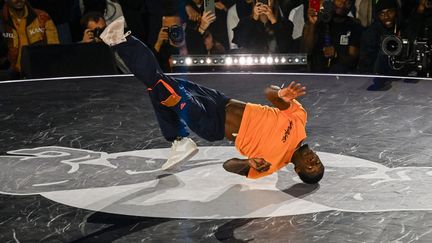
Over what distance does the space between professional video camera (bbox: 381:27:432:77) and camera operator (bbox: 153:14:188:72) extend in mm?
1966

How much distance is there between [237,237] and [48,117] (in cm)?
268

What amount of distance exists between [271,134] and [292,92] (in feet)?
0.90

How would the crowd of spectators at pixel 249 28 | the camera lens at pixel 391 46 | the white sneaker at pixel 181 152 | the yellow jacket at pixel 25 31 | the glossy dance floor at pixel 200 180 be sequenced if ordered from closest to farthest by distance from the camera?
1. the glossy dance floor at pixel 200 180
2. the white sneaker at pixel 181 152
3. the camera lens at pixel 391 46
4. the crowd of spectators at pixel 249 28
5. the yellow jacket at pixel 25 31

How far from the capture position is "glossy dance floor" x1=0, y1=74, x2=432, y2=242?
315cm

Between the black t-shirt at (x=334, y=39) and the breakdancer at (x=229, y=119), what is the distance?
3383mm

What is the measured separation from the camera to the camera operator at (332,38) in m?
7.28

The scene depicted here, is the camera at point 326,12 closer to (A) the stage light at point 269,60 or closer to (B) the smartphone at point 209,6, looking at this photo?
(A) the stage light at point 269,60

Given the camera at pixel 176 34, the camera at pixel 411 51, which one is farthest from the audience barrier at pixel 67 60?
the camera at pixel 411 51

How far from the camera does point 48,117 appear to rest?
211 inches

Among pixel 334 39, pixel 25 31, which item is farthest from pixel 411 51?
pixel 25 31

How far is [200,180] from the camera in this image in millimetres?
3906

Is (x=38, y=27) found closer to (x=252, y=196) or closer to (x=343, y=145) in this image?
(x=343, y=145)

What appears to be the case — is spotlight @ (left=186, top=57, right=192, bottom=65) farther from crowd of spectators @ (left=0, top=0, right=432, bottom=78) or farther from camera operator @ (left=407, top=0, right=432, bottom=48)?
camera operator @ (left=407, top=0, right=432, bottom=48)

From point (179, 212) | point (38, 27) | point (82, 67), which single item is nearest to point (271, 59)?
point (82, 67)
